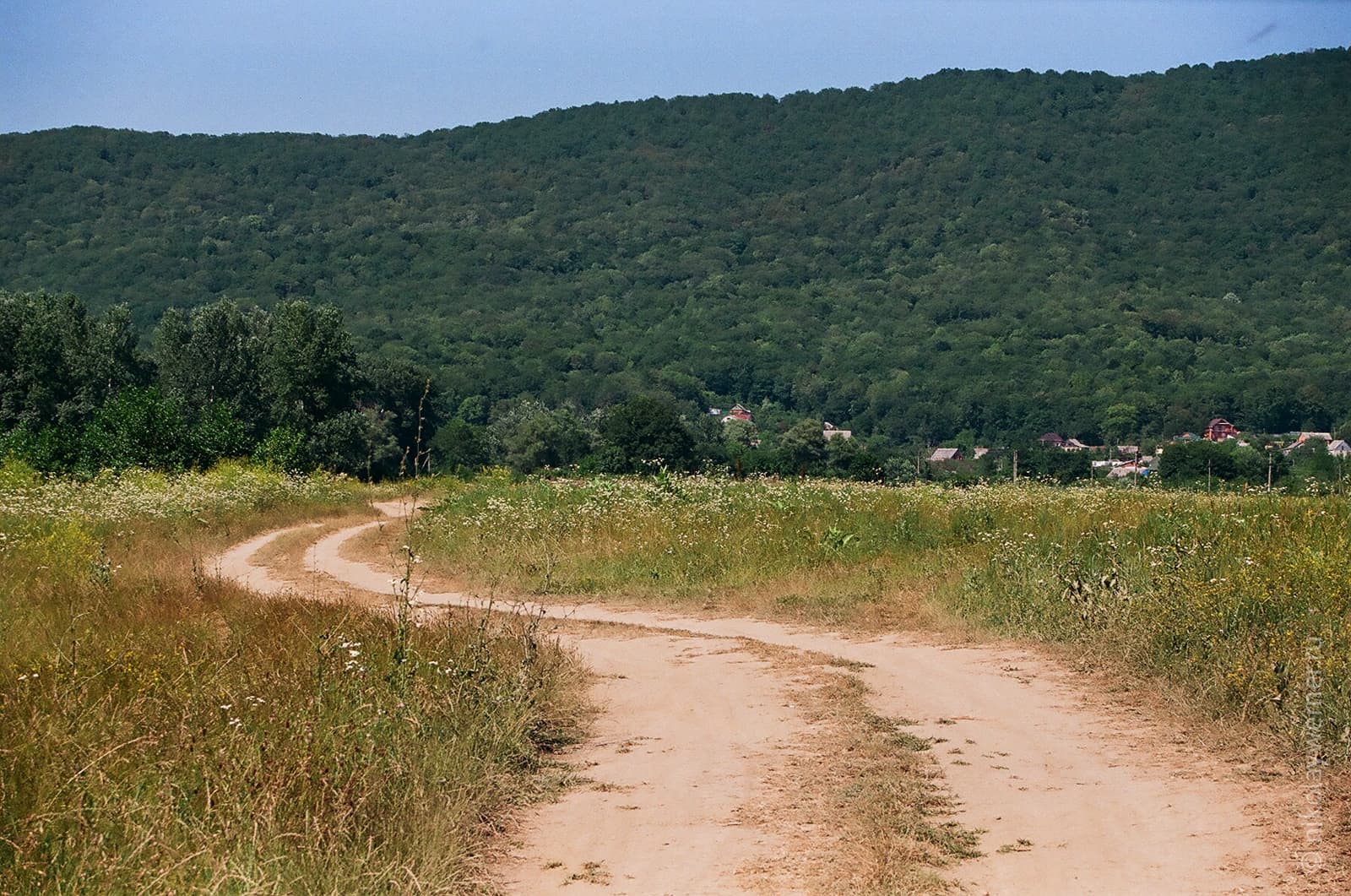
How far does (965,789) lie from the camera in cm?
759

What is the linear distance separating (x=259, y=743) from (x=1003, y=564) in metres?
10.3

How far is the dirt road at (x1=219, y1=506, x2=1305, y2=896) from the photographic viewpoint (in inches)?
243

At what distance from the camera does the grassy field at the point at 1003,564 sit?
31.6 ft

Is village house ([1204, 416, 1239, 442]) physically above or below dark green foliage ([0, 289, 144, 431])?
below

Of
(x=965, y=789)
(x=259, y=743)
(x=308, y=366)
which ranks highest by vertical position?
(x=308, y=366)

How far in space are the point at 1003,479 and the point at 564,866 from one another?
22.7 m

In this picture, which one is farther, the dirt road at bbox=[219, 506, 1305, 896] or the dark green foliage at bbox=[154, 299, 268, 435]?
the dark green foliage at bbox=[154, 299, 268, 435]

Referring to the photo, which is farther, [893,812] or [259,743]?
[893,812]

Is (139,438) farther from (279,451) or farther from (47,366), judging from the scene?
(47,366)

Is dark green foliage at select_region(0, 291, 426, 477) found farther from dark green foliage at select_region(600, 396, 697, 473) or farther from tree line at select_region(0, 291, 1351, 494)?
dark green foliage at select_region(600, 396, 697, 473)

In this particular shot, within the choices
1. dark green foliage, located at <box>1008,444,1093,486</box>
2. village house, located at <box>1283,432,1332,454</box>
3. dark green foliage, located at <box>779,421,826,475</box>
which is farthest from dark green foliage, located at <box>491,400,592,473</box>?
village house, located at <box>1283,432,1332,454</box>

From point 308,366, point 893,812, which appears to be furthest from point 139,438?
point 893,812

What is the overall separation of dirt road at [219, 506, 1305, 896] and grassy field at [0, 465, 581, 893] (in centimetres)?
49

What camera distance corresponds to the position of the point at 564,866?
21.0 ft
